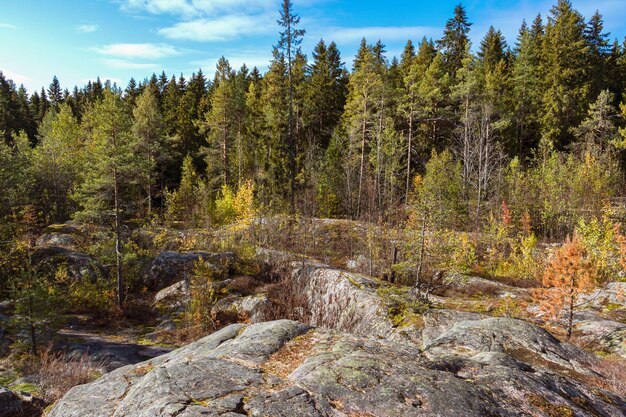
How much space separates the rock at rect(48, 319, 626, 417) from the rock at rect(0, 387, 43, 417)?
2.50m

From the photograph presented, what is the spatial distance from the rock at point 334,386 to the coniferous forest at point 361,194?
324 cm

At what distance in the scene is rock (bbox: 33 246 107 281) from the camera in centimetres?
2220

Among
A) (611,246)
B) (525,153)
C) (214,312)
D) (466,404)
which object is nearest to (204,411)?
(466,404)

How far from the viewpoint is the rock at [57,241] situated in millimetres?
25591

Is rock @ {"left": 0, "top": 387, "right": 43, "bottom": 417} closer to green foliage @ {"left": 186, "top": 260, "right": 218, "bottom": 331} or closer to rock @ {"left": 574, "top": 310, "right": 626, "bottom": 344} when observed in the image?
green foliage @ {"left": 186, "top": 260, "right": 218, "bottom": 331}

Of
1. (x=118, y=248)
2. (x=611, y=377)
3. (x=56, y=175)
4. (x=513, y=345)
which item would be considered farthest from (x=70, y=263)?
(x=611, y=377)

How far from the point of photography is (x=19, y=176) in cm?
2653

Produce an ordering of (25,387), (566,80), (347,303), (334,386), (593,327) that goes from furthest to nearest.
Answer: (566,80)
(347,303)
(593,327)
(25,387)
(334,386)

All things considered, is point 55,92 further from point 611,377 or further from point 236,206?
point 611,377

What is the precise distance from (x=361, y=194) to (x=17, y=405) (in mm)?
29646

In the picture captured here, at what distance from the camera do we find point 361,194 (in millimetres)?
34000

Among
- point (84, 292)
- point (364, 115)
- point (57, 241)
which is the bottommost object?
point (84, 292)

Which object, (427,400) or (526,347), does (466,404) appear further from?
(526,347)

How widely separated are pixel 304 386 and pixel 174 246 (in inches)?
957
